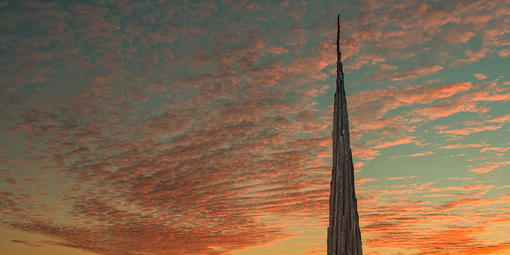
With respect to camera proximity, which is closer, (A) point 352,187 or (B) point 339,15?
(A) point 352,187

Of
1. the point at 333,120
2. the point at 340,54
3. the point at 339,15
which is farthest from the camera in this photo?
the point at 339,15

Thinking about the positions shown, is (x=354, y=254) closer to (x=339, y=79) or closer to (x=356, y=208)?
(x=356, y=208)

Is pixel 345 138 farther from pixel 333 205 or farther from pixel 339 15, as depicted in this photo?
pixel 339 15

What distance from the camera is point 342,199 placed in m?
45.6

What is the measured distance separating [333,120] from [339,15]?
12849mm

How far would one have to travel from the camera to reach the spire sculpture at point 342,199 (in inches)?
1766

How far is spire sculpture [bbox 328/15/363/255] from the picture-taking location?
44.8m

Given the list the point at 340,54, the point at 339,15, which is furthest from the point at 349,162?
the point at 339,15

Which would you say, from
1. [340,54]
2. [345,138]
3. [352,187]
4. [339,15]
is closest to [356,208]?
[352,187]

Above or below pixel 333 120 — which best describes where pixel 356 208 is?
below

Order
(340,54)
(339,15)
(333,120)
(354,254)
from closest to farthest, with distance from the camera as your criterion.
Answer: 1. (354,254)
2. (333,120)
3. (340,54)
4. (339,15)

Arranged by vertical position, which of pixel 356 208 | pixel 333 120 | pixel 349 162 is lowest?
pixel 356 208

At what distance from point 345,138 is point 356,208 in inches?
233

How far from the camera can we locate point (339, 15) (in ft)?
180
